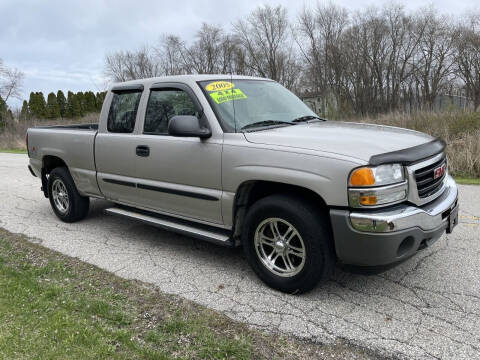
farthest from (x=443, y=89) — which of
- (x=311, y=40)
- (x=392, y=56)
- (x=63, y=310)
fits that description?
(x=63, y=310)

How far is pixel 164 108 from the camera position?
4.45 metres

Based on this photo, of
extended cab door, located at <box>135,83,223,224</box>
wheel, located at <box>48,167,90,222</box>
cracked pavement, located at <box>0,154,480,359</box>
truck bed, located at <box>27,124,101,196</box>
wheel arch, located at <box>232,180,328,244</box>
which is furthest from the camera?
wheel, located at <box>48,167,90,222</box>

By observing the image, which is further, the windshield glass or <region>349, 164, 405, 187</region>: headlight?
the windshield glass

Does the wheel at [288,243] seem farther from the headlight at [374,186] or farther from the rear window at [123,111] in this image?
the rear window at [123,111]

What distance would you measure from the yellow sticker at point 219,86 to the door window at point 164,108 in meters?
0.23

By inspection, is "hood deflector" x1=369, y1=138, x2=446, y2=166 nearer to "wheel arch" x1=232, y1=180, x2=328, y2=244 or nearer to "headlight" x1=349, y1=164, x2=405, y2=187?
"headlight" x1=349, y1=164, x2=405, y2=187

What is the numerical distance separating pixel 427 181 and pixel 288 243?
1229 mm

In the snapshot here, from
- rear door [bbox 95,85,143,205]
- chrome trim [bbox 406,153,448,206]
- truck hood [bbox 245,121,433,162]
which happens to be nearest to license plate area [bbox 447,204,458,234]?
chrome trim [bbox 406,153,448,206]

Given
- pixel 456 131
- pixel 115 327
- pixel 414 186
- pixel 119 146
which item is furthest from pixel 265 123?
pixel 456 131

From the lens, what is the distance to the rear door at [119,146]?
15.4 feet

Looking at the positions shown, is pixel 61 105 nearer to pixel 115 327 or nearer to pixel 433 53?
pixel 433 53

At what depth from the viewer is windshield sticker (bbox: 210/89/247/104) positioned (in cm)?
407

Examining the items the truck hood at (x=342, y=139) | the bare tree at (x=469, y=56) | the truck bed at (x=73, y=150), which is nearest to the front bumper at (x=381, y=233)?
the truck hood at (x=342, y=139)

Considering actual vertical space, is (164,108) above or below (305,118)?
above
